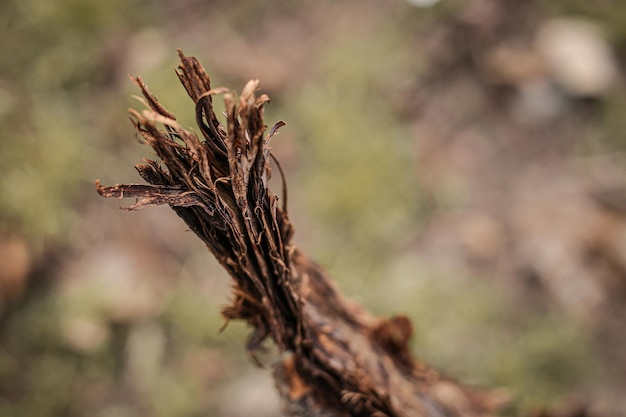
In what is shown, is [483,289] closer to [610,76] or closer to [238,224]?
[610,76]

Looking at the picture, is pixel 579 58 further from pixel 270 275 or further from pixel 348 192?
pixel 270 275

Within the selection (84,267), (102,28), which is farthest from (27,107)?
(84,267)

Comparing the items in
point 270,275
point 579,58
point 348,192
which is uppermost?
point 579,58

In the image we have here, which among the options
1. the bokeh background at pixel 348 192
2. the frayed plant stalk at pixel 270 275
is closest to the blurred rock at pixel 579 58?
the bokeh background at pixel 348 192

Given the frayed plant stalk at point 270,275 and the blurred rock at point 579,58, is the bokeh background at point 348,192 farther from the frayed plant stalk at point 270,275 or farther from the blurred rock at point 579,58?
the frayed plant stalk at point 270,275

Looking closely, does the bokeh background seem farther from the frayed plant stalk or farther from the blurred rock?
the frayed plant stalk

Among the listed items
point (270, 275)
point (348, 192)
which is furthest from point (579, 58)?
point (270, 275)

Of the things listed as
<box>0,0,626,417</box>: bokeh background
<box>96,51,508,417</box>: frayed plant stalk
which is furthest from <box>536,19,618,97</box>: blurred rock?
<box>96,51,508,417</box>: frayed plant stalk
